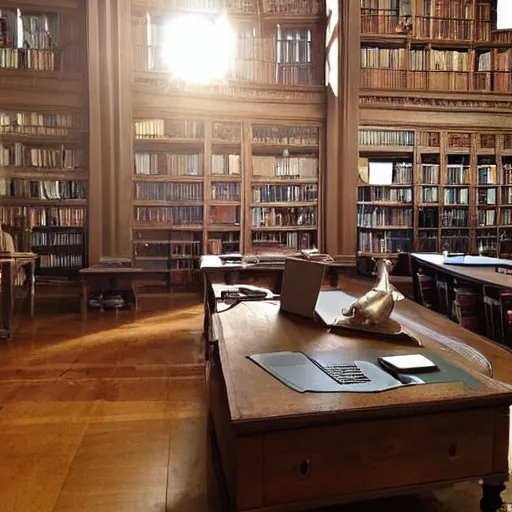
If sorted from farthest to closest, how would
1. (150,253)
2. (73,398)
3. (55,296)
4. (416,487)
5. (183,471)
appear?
(150,253) → (55,296) → (73,398) → (183,471) → (416,487)

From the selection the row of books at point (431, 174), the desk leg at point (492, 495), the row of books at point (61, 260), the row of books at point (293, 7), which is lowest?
the desk leg at point (492, 495)

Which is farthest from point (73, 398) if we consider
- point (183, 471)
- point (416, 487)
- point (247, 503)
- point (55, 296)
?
point (55, 296)

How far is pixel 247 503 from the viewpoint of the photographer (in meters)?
1.14

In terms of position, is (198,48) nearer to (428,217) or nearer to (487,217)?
(428,217)

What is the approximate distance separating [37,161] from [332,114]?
12.0 feet

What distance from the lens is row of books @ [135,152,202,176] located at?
626 cm

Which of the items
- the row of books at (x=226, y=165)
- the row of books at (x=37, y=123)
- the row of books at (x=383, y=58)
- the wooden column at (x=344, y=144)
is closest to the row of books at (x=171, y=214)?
the row of books at (x=226, y=165)

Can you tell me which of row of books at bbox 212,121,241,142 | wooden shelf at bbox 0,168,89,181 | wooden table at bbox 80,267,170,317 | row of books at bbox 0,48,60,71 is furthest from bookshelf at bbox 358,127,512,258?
row of books at bbox 0,48,60,71

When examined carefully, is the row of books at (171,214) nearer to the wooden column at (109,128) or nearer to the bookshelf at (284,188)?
the wooden column at (109,128)

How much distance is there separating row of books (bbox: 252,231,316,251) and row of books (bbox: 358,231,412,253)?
70 cm

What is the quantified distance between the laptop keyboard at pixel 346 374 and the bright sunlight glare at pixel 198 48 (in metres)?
5.10

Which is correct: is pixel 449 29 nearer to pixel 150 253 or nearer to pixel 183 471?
pixel 150 253

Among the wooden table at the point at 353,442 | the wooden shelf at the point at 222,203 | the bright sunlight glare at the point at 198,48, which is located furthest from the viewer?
the wooden shelf at the point at 222,203

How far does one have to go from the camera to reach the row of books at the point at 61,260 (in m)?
6.15
